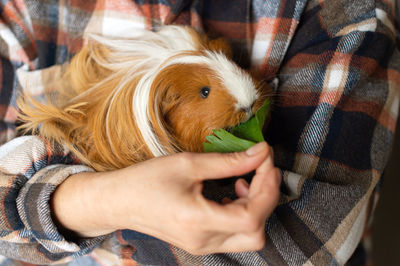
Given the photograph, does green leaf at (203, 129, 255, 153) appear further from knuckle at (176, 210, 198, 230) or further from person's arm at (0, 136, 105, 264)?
person's arm at (0, 136, 105, 264)

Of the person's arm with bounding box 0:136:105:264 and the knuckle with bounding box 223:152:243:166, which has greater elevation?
the knuckle with bounding box 223:152:243:166

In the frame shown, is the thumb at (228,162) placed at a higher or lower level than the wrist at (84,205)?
higher

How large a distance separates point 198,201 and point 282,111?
48cm

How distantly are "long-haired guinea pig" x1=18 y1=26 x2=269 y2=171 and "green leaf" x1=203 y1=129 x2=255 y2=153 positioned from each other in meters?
0.06

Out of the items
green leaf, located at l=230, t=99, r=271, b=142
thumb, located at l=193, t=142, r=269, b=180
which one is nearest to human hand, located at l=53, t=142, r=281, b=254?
thumb, located at l=193, t=142, r=269, b=180

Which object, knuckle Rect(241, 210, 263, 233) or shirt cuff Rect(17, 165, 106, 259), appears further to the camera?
shirt cuff Rect(17, 165, 106, 259)

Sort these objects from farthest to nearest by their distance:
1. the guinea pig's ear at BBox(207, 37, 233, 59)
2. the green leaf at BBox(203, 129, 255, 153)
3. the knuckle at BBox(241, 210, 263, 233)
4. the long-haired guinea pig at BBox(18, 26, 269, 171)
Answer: the guinea pig's ear at BBox(207, 37, 233, 59) → the long-haired guinea pig at BBox(18, 26, 269, 171) → the green leaf at BBox(203, 129, 255, 153) → the knuckle at BBox(241, 210, 263, 233)

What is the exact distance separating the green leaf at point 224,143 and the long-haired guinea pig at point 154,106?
2.4 inches

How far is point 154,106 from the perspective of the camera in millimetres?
855

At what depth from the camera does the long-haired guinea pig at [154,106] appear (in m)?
0.84

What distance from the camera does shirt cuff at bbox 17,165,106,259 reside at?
0.81m

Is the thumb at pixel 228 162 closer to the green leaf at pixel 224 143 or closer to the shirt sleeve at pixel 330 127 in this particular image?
the green leaf at pixel 224 143

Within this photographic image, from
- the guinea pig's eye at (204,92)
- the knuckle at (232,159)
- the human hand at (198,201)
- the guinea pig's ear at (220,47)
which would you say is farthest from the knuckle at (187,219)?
the guinea pig's ear at (220,47)

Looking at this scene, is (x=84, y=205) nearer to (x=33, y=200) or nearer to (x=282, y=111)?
(x=33, y=200)
